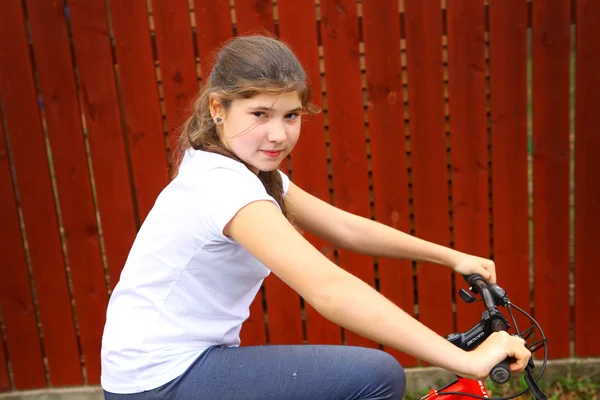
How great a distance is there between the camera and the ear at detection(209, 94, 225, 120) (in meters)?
1.84

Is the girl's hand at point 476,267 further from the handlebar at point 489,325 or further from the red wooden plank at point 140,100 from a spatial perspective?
the red wooden plank at point 140,100

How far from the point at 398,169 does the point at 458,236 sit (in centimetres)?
49

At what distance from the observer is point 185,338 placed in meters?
1.72

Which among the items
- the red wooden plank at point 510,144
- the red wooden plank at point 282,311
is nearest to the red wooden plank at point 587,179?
the red wooden plank at point 510,144

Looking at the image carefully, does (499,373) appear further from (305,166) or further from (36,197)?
(36,197)

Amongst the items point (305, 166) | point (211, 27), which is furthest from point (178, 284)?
point (211, 27)

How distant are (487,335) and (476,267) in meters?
0.25

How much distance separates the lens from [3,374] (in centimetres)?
372

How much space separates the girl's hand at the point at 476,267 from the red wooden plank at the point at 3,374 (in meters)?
2.81

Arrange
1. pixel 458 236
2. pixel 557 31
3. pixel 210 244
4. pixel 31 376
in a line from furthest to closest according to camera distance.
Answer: pixel 31 376 < pixel 458 236 < pixel 557 31 < pixel 210 244

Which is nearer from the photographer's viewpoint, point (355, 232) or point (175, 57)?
point (355, 232)

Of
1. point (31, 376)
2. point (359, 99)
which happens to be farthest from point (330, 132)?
point (31, 376)

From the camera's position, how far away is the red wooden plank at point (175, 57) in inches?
128

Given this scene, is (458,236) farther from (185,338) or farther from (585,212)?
(185,338)
